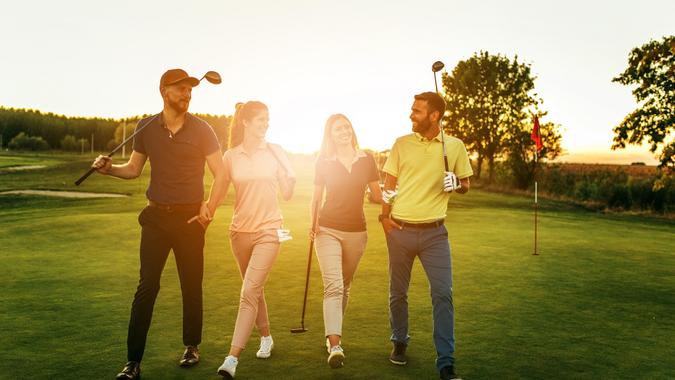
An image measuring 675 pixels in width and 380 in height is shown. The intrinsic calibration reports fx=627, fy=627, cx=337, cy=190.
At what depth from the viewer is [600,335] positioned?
21.6 feet

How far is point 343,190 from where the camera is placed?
531cm

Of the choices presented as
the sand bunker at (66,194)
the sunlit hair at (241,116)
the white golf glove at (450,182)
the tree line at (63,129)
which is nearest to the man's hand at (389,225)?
the white golf glove at (450,182)

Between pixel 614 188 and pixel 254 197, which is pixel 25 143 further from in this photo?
pixel 254 197

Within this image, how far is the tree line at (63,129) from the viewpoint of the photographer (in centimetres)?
12338

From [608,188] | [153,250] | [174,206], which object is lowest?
[608,188]

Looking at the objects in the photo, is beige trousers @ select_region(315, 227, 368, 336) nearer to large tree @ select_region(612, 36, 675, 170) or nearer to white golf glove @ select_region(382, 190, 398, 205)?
white golf glove @ select_region(382, 190, 398, 205)

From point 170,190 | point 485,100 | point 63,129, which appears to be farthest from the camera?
point 63,129

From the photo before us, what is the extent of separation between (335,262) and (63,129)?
140m

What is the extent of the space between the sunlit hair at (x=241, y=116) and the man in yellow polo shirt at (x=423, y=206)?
1200mm

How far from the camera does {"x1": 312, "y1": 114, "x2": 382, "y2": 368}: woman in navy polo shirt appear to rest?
522 centimetres

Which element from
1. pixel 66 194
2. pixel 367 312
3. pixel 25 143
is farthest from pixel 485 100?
pixel 25 143

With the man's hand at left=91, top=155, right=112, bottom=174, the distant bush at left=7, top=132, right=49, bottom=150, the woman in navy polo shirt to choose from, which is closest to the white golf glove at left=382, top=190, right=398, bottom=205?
the woman in navy polo shirt

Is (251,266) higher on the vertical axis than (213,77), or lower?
lower

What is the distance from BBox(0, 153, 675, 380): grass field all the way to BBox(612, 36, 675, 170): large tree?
68.3ft
